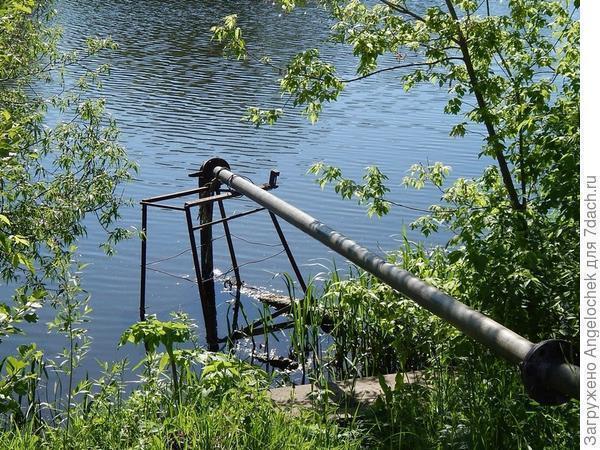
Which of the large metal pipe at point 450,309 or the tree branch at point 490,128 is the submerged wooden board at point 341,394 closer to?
the large metal pipe at point 450,309

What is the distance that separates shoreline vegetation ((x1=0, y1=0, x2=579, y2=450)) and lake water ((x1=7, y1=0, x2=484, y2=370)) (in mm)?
2638

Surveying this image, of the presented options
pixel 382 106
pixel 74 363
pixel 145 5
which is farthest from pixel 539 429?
pixel 145 5

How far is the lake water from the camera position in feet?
40.2

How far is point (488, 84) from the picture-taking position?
24.5 feet

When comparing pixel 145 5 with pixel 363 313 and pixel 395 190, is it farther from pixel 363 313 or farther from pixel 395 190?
pixel 363 313

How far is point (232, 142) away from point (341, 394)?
12632 mm

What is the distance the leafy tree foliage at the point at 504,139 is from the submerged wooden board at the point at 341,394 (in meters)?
0.87

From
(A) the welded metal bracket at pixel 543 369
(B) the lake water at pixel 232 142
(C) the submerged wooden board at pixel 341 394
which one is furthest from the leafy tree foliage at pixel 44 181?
(A) the welded metal bracket at pixel 543 369

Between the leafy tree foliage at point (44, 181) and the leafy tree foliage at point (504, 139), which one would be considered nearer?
the leafy tree foliage at point (504, 139)

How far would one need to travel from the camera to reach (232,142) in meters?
18.4

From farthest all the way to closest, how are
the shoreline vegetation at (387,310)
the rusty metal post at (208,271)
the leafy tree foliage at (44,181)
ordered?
1. the rusty metal post at (208,271)
2. the leafy tree foliage at (44,181)
3. the shoreline vegetation at (387,310)

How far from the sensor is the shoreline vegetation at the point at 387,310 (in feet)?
17.0

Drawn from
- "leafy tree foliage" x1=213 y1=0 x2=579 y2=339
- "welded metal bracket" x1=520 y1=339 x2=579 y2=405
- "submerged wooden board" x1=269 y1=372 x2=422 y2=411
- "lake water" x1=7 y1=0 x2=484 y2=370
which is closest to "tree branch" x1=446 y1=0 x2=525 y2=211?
"leafy tree foliage" x1=213 y1=0 x2=579 y2=339

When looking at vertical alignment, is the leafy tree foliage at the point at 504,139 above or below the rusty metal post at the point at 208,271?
above
